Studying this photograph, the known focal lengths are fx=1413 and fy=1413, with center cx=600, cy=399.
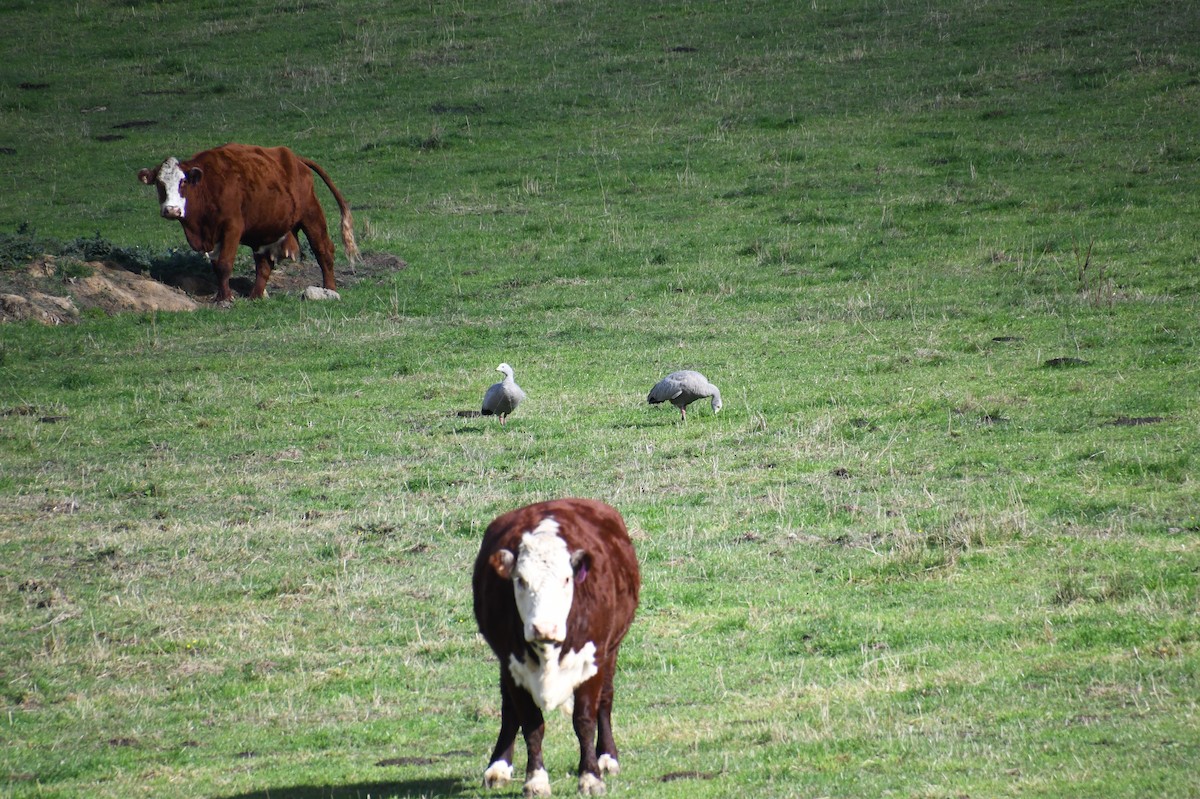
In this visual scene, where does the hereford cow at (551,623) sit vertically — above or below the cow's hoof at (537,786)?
above

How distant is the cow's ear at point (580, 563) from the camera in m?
7.00

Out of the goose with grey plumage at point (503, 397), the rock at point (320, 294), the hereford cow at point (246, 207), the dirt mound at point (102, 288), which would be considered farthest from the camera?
the rock at point (320, 294)

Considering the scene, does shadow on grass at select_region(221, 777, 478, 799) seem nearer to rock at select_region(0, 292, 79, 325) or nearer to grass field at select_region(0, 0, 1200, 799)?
grass field at select_region(0, 0, 1200, 799)

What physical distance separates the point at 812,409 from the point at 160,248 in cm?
1574

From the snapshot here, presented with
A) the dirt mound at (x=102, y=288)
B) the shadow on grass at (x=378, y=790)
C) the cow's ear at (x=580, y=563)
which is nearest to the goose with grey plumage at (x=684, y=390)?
the shadow on grass at (x=378, y=790)

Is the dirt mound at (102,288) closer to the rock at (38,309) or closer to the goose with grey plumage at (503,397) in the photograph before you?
the rock at (38,309)

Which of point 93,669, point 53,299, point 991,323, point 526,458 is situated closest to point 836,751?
point 93,669

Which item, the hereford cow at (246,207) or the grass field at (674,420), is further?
the hereford cow at (246,207)

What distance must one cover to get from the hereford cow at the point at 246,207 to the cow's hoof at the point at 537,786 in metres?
19.8

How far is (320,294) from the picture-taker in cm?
2592

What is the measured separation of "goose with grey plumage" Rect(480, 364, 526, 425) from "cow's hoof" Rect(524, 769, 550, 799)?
10.1 meters

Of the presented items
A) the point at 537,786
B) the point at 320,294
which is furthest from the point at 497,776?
the point at 320,294

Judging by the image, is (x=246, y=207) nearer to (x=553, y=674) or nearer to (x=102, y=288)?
(x=102, y=288)

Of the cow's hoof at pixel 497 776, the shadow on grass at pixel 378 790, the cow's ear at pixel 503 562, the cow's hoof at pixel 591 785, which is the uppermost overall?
the cow's ear at pixel 503 562
